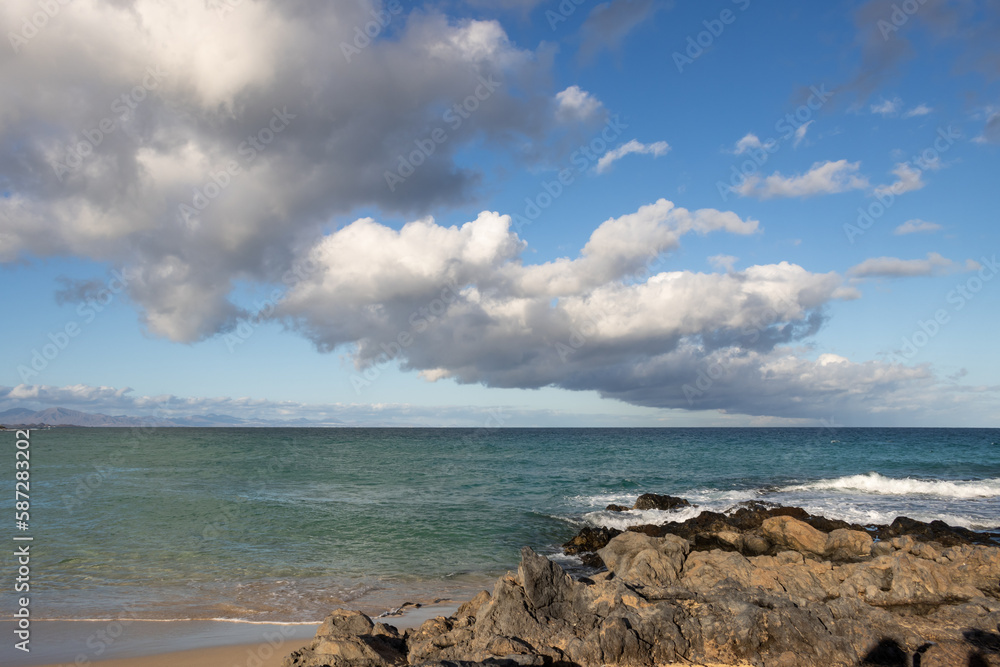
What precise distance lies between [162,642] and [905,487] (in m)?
34.5

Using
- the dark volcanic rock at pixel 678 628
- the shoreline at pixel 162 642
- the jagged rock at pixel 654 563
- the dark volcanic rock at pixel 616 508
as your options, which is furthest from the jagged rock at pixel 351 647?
the dark volcanic rock at pixel 616 508

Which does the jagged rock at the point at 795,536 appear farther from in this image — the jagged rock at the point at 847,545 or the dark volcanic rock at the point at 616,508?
the dark volcanic rock at the point at 616,508

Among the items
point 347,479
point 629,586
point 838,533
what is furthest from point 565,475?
point 629,586

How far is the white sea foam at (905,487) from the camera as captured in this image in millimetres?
28062

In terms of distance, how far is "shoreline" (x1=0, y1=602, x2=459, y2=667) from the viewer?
870cm

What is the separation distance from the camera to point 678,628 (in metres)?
7.03

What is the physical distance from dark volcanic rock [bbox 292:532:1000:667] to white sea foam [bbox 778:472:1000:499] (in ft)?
74.6

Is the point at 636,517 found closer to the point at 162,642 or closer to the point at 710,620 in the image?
the point at 710,620

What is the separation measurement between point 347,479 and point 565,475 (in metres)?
14.7

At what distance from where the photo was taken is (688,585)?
9.64 meters

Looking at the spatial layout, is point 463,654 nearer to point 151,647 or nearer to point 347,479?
point 151,647

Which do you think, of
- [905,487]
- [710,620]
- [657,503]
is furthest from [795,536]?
[905,487]

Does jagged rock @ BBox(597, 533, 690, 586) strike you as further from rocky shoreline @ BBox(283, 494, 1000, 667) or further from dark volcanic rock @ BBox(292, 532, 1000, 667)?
dark volcanic rock @ BBox(292, 532, 1000, 667)

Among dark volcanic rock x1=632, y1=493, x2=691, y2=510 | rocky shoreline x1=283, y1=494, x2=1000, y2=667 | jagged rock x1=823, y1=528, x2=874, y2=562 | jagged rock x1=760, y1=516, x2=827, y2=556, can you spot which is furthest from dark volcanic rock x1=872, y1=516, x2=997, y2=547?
dark volcanic rock x1=632, y1=493, x2=691, y2=510
